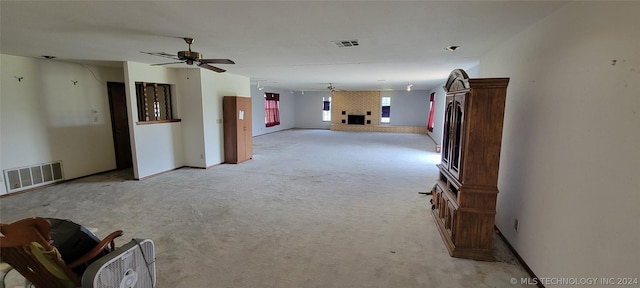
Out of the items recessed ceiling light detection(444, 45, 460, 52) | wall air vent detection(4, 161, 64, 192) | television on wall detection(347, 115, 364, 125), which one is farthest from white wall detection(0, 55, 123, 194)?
television on wall detection(347, 115, 364, 125)

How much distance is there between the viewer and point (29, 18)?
8.05 feet

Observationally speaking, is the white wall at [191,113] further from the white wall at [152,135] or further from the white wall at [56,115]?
the white wall at [56,115]

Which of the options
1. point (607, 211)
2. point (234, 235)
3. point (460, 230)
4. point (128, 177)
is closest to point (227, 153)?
point (128, 177)

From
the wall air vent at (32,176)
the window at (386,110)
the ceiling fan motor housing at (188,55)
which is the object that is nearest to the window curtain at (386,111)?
the window at (386,110)

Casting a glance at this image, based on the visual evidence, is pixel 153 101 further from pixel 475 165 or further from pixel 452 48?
pixel 475 165

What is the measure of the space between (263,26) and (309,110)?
13.3 meters

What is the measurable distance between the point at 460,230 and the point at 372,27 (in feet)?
6.98

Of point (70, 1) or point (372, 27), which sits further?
point (372, 27)

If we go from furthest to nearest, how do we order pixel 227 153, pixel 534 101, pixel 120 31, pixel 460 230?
pixel 227 153 < pixel 120 31 < pixel 460 230 < pixel 534 101

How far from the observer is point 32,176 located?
4668mm

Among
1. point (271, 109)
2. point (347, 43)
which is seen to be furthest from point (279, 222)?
point (271, 109)

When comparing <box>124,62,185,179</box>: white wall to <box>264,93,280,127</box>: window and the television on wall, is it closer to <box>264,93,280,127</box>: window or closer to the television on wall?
<box>264,93,280,127</box>: window

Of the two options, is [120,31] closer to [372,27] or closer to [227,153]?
[372,27]

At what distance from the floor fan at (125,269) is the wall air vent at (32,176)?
4.28 m
